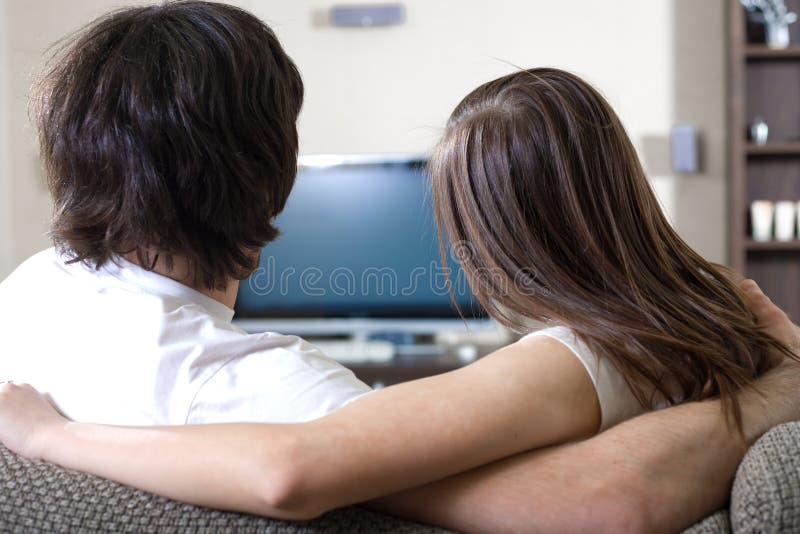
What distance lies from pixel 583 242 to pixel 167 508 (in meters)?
0.52

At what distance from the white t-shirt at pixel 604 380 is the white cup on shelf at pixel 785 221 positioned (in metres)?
2.74

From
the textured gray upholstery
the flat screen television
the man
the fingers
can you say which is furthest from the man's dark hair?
the flat screen television

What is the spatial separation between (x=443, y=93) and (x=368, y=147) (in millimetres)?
393

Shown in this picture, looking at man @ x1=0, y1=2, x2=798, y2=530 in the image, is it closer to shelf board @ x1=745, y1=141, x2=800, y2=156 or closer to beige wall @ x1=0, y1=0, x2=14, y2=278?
shelf board @ x1=745, y1=141, x2=800, y2=156

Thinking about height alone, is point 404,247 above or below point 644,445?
below

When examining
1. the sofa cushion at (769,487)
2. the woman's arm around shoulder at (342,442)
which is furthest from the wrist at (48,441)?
the sofa cushion at (769,487)

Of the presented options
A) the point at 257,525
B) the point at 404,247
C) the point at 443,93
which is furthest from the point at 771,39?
the point at 257,525

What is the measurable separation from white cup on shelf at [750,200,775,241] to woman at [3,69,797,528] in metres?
2.47

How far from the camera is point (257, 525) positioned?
24.7 inches

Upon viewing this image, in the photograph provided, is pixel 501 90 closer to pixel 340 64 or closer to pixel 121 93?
pixel 121 93

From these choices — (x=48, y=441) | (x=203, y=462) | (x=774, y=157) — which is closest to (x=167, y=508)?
(x=203, y=462)

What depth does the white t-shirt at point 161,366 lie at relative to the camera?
77 cm

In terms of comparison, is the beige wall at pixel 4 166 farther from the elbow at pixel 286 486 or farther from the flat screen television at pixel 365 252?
the elbow at pixel 286 486

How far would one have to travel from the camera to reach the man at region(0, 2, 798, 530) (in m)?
0.68
